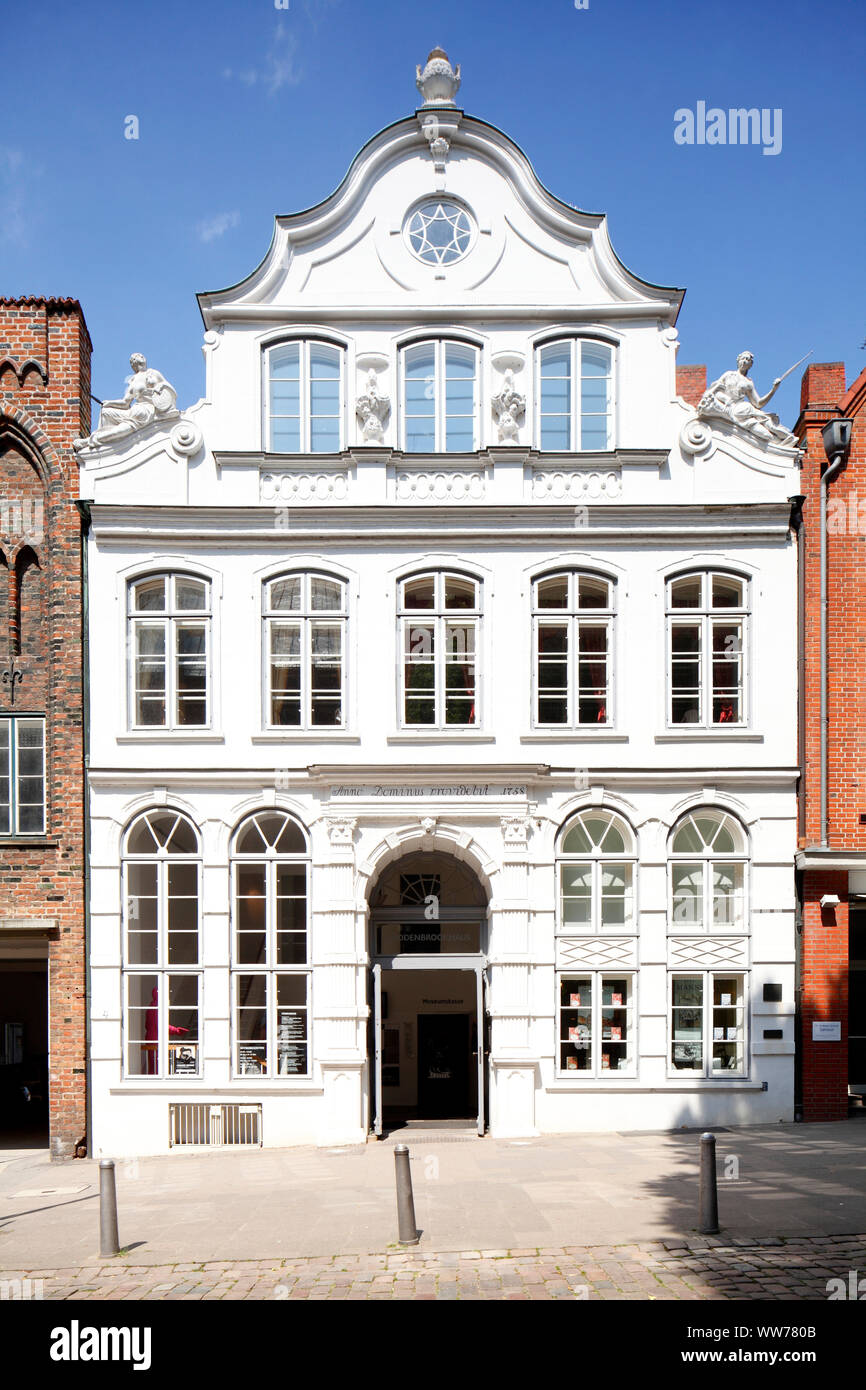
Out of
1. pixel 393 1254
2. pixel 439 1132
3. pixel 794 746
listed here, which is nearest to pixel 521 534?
pixel 794 746

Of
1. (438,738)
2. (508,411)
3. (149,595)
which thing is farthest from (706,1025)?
(149,595)

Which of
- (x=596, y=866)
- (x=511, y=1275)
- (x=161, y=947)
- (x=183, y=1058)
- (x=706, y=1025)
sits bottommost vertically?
(x=183, y=1058)

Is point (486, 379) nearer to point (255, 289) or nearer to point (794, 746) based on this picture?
point (255, 289)

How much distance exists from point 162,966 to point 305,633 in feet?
17.0

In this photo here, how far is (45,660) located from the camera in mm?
15984

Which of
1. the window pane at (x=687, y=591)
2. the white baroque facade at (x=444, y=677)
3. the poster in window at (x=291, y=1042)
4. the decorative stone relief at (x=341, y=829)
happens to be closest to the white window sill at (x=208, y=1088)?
the white baroque facade at (x=444, y=677)

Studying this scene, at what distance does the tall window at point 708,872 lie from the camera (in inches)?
621

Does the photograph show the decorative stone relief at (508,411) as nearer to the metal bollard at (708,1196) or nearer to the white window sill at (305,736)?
the white window sill at (305,736)

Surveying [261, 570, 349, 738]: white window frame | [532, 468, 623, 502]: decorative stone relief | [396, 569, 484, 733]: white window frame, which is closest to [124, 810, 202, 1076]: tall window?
[261, 570, 349, 738]: white window frame

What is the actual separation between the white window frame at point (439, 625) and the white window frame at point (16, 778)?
524 cm

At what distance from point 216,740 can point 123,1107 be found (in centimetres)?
527

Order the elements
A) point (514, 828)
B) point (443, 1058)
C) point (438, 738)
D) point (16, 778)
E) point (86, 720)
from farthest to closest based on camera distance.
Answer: point (443, 1058)
point (16, 778)
point (86, 720)
point (438, 738)
point (514, 828)

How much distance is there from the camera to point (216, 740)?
15.7 m

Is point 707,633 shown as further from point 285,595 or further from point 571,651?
point 285,595
